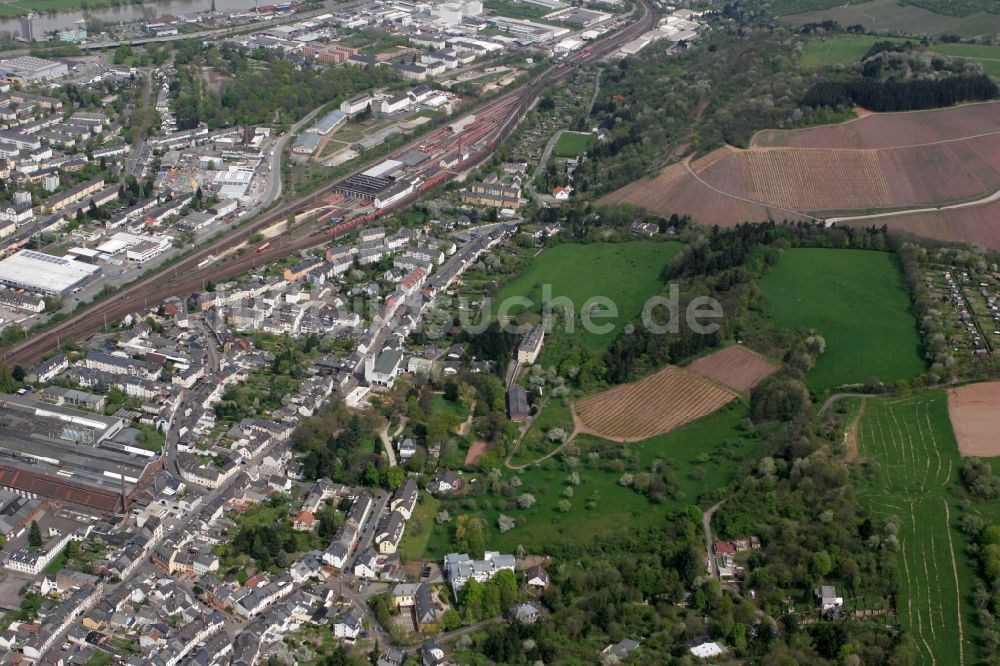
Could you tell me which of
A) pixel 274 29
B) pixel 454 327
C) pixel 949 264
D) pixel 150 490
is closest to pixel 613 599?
pixel 150 490

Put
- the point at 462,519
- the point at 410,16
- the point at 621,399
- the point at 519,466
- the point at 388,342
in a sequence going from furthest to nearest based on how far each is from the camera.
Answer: the point at 410,16
the point at 388,342
the point at 621,399
the point at 519,466
the point at 462,519

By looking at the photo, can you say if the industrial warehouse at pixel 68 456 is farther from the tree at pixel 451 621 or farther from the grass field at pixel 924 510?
the grass field at pixel 924 510

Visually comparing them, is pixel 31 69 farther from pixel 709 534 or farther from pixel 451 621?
pixel 709 534

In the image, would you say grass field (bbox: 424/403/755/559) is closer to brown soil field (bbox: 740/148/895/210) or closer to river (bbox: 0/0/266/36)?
brown soil field (bbox: 740/148/895/210)

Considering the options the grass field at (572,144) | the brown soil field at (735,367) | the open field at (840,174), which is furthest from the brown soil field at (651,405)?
the grass field at (572,144)

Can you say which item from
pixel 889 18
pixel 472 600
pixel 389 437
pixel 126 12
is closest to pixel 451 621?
pixel 472 600

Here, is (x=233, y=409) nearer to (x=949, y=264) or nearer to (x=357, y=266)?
(x=357, y=266)
